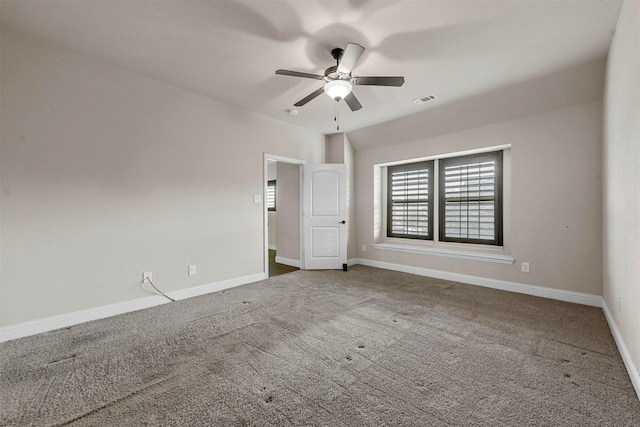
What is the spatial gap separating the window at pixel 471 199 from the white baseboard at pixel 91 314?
3817mm

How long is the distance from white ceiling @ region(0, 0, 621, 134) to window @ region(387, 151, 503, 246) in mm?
1371

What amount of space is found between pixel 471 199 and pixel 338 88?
10.0 ft

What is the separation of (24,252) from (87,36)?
6.70ft

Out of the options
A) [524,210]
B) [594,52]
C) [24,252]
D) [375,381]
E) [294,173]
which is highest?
[594,52]

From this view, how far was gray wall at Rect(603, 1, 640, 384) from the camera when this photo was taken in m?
1.77

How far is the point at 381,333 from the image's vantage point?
2.54m

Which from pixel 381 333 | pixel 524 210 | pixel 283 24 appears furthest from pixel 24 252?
pixel 524 210

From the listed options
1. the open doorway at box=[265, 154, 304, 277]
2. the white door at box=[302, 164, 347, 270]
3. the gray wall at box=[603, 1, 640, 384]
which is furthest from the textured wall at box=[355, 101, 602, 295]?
the open doorway at box=[265, 154, 304, 277]

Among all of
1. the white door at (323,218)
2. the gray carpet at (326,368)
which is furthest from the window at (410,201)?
the gray carpet at (326,368)

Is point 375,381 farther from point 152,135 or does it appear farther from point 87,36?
point 87,36

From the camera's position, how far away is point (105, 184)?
9.70 ft

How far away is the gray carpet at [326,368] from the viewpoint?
5.07 ft

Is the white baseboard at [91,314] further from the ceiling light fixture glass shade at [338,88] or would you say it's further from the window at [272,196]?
the window at [272,196]

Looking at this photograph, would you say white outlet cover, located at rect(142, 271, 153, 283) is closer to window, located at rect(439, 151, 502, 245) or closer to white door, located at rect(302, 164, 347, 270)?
white door, located at rect(302, 164, 347, 270)
